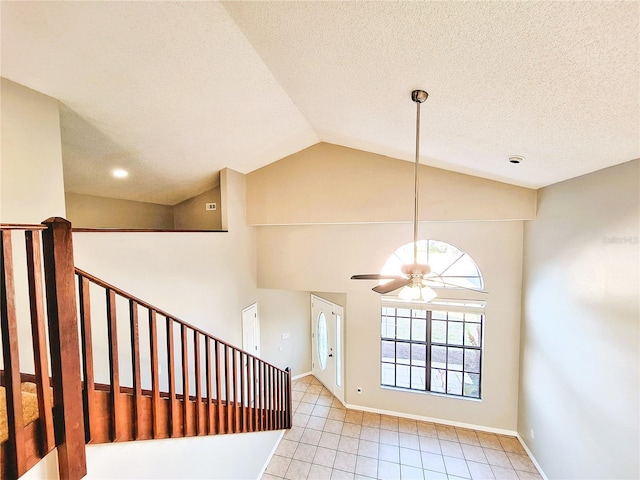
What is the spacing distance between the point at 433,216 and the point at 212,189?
12.3ft

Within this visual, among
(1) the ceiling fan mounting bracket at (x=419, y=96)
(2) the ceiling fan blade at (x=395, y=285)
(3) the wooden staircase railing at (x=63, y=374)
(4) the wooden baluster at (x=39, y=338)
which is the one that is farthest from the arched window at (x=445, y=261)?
(4) the wooden baluster at (x=39, y=338)

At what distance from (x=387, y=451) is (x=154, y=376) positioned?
163 inches

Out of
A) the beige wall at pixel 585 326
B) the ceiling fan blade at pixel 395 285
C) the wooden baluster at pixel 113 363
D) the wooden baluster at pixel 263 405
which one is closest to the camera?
the wooden baluster at pixel 113 363

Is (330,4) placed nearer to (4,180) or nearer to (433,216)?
(4,180)

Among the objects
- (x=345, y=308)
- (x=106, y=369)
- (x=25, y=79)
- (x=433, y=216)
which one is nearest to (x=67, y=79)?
(x=25, y=79)

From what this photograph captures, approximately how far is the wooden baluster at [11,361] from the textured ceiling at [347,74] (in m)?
1.58

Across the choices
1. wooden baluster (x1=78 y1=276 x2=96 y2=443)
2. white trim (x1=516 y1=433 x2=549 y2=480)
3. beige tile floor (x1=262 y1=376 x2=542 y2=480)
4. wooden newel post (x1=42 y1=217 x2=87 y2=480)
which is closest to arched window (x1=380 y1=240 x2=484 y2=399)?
beige tile floor (x1=262 y1=376 x2=542 y2=480)

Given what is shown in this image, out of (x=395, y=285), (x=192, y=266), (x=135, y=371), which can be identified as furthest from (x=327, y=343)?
(x=135, y=371)

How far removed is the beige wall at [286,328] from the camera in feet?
20.4

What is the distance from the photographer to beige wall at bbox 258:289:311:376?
6.21 meters

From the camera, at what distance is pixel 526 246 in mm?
4465

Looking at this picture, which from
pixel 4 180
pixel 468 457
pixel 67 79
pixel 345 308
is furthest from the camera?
pixel 345 308

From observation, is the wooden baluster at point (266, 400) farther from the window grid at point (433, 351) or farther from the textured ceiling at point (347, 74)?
the textured ceiling at point (347, 74)

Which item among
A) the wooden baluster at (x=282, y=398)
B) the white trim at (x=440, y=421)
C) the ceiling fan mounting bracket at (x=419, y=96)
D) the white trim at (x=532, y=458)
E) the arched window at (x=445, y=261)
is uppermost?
the ceiling fan mounting bracket at (x=419, y=96)
